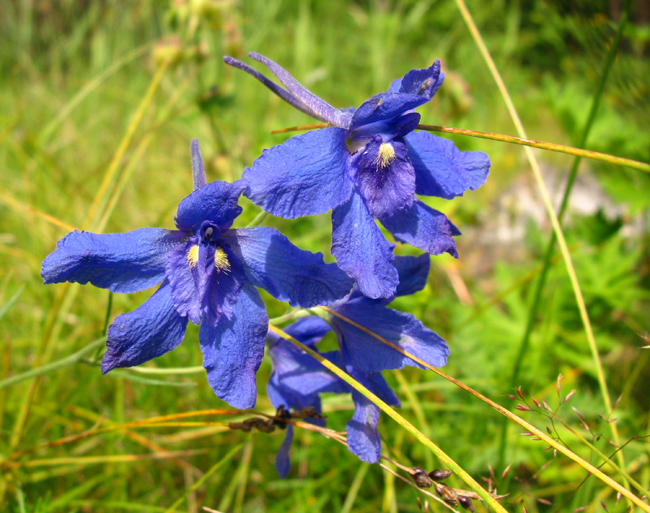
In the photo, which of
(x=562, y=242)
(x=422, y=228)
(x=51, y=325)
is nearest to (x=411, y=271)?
(x=422, y=228)

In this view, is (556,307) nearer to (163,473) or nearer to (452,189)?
(452,189)

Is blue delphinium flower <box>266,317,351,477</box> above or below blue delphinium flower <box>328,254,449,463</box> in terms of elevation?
below

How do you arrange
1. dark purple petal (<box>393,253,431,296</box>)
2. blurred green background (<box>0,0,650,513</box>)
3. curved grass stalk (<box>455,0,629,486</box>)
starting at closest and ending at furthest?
dark purple petal (<box>393,253,431,296</box>), curved grass stalk (<box>455,0,629,486</box>), blurred green background (<box>0,0,650,513</box>)

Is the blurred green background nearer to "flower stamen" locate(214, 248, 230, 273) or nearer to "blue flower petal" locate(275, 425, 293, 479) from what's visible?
"blue flower petal" locate(275, 425, 293, 479)

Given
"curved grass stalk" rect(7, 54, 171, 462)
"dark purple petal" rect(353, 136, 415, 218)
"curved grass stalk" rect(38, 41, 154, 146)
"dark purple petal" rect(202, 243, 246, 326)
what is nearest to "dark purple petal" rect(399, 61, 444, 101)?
"dark purple petal" rect(353, 136, 415, 218)

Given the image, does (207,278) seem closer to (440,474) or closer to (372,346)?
(372,346)

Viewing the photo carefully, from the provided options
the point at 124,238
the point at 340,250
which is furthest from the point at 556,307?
the point at 124,238
